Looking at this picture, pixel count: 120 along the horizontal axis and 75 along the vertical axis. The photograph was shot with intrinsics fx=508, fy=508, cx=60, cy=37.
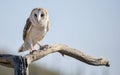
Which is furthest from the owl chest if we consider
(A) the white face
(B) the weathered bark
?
(B) the weathered bark

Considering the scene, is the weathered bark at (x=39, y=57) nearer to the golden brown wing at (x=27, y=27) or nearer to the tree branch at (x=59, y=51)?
the tree branch at (x=59, y=51)

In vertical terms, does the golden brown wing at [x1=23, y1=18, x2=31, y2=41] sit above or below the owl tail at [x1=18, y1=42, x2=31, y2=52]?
above

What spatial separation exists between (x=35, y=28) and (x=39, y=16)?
0.20 metres

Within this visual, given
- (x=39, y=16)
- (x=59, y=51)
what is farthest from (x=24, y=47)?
(x=59, y=51)

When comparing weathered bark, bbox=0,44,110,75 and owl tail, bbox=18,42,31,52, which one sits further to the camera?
owl tail, bbox=18,42,31,52

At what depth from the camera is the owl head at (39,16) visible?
744 cm

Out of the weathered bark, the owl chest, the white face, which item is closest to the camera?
the weathered bark

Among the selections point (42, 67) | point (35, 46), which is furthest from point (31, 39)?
point (42, 67)

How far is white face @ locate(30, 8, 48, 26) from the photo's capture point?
7434 millimetres

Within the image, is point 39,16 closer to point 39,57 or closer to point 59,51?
point 59,51

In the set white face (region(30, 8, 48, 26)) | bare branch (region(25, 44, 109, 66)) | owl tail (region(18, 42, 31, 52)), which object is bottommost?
owl tail (region(18, 42, 31, 52))

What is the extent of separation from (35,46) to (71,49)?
129 cm

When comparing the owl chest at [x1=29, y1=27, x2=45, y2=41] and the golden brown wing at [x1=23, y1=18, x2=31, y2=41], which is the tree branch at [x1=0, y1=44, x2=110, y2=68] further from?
the golden brown wing at [x1=23, y1=18, x2=31, y2=41]

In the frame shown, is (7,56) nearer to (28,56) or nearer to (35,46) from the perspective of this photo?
(28,56)
